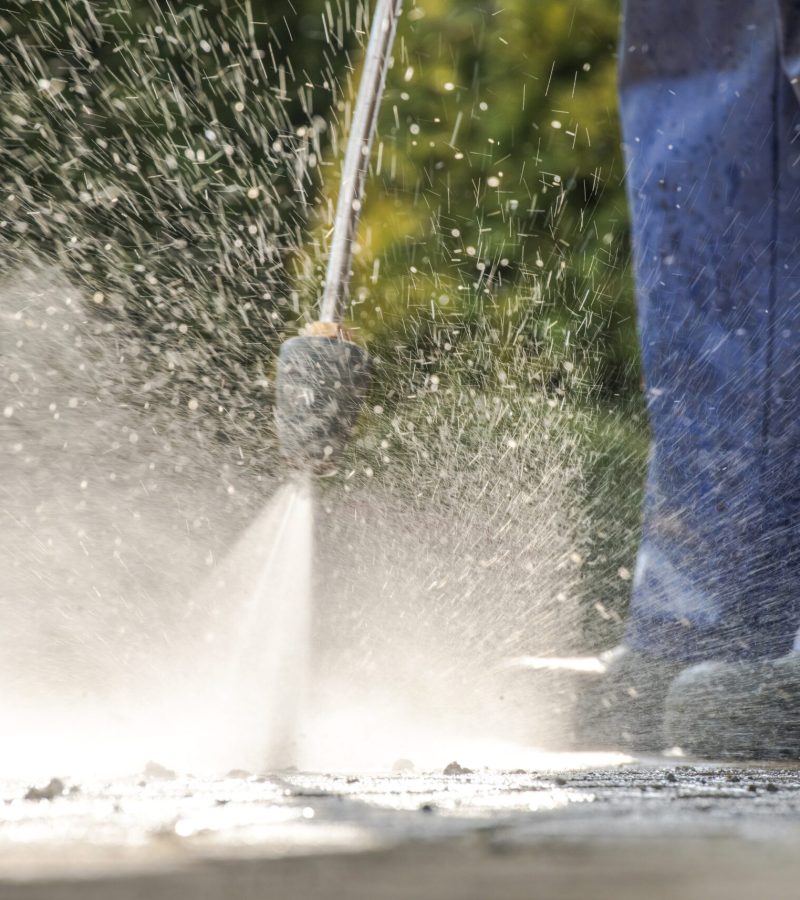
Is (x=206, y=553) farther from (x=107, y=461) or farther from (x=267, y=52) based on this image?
(x=267, y=52)

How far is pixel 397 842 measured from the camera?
76 cm

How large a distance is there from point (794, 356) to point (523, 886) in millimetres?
2035

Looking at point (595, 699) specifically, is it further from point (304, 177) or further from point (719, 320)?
point (304, 177)

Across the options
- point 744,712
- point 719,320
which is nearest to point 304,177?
point 719,320

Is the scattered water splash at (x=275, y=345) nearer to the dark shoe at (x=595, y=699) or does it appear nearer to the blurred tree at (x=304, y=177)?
the blurred tree at (x=304, y=177)

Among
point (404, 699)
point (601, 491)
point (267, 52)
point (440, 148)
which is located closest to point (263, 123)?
point (267, 52)

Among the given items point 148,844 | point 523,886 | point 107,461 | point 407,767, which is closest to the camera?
Answer: point 523,886

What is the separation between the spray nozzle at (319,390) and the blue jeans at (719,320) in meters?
0.72

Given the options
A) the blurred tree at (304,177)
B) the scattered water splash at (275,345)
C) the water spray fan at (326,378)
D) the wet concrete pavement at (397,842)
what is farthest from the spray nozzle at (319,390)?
the blurred tree at (304,177)

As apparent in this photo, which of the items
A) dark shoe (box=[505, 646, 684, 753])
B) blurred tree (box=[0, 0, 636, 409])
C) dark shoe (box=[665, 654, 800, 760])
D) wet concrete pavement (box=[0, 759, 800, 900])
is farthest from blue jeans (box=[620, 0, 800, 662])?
wet concrete pavement (box=[0, 759, 800, 900])

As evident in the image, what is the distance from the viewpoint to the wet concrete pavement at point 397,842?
62cm

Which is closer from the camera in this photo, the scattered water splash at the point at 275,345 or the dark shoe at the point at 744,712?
the dark shoe at the point at 744,712

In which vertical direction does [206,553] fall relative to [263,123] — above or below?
below

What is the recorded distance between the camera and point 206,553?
12.6 feet
